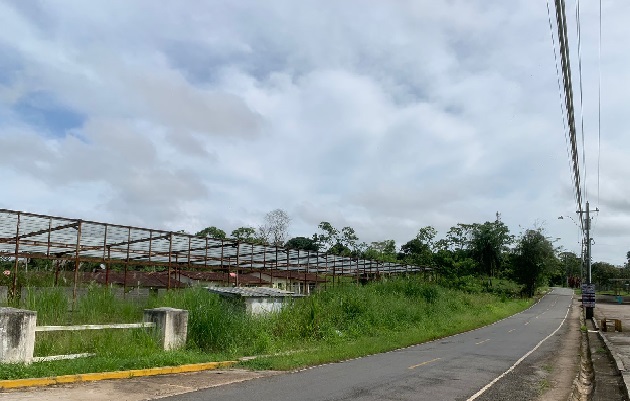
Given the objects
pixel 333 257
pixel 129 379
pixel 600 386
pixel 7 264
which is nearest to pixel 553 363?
pixel 600 386

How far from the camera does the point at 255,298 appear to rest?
18.8 m

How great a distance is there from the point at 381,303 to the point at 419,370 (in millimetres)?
11735

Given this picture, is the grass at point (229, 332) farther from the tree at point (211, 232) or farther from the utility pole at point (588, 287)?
the tree at point (211, 232)

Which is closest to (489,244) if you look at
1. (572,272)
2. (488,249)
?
(488,249)

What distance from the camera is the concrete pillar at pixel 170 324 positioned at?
13.7 meters

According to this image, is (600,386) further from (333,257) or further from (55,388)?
(333,257)

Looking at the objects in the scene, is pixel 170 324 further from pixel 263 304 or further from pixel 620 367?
pixel 620 367

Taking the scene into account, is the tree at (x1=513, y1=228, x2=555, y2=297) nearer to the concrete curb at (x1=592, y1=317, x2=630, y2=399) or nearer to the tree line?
the tree line

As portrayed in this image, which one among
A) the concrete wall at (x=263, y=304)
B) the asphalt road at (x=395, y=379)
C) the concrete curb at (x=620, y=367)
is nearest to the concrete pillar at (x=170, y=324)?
the asphalt road at (x=395, y=379)

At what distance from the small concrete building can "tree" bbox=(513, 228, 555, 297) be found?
2752 inches

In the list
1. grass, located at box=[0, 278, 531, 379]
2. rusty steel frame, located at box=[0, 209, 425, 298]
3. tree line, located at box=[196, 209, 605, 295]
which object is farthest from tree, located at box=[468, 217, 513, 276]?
grass, located at box=[0, 278, 531, 379]

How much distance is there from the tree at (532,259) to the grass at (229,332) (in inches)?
2359

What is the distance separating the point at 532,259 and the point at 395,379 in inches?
2983

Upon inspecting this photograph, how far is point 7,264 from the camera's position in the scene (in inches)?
1394
